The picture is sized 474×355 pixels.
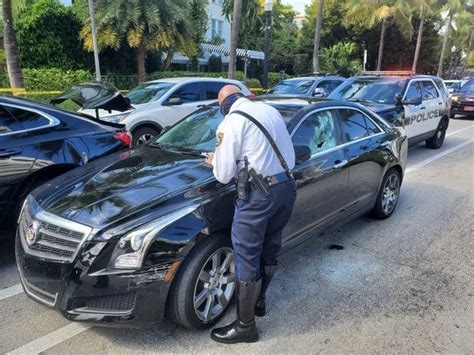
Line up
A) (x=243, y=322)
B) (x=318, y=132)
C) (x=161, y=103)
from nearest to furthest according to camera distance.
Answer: (x=243, y=322), (x=318, y=132), (x=161, y=103)

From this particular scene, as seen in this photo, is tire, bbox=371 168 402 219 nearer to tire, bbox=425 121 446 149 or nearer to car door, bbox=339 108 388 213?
car door, bbox=339 108 388 213

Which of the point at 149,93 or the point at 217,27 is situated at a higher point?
the point at 217,27

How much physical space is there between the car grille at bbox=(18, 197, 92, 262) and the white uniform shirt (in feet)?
3.17

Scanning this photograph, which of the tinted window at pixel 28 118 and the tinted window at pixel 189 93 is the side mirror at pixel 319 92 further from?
the tinted window at pixel 28 118

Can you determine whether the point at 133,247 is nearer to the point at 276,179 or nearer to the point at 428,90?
the point at 276,179

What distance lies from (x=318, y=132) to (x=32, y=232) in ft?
8.72

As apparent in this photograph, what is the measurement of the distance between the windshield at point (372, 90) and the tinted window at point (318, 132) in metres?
4.89

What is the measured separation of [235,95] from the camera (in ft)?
9.43

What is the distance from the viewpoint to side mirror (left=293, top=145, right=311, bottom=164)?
354 centimetres

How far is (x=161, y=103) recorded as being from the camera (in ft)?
28.5

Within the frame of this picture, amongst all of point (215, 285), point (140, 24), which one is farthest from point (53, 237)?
point (140, 24)

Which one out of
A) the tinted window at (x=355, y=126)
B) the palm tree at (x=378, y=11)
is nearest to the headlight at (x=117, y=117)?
the tinted window at (x=355, y=126)

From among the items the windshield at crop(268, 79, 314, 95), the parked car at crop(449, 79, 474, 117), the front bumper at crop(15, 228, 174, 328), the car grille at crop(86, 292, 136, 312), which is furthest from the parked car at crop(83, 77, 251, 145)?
the parked car at crop(449, 79, 474, 117)

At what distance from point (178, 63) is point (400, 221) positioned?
29.2 metres
